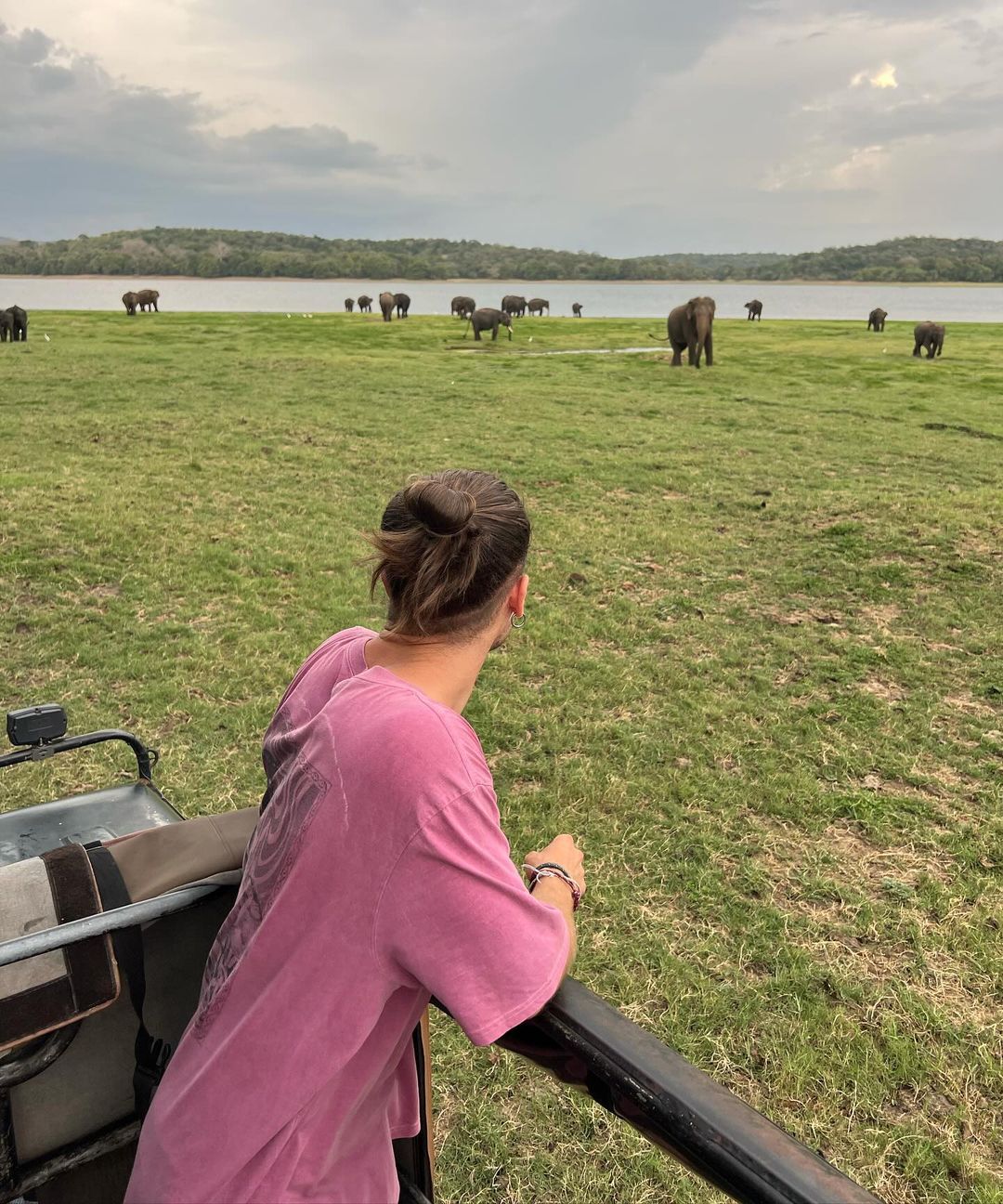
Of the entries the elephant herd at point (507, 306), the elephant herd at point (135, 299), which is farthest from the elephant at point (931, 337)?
the elephant herd at point (135, 299)

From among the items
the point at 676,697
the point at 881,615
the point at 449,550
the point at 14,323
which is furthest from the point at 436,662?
the point at 14,323

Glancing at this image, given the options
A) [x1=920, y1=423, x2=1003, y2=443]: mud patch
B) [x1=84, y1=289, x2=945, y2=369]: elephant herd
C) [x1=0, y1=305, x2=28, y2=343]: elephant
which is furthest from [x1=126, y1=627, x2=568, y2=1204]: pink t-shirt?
[x1=0, y1=305, x2=28, y2=343]: elephant

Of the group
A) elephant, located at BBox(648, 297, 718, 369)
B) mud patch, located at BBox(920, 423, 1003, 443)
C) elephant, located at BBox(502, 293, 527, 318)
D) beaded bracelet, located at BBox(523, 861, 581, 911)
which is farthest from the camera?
elephant, located at BBox(502, 293, 527, 318)

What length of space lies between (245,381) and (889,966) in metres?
16.8

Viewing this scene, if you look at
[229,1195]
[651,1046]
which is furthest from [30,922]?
[651,1046]

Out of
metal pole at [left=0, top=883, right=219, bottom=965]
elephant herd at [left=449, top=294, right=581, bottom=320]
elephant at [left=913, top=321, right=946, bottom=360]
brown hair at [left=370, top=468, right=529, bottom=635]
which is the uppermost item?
elephant herd at [left=449, top=294, right=581, bottom=320]

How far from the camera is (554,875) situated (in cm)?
163

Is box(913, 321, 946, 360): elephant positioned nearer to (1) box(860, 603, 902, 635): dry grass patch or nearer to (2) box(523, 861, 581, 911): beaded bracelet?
(1) box(860, 603, 902, 635): dry grass patch

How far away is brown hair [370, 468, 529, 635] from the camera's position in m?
1.53

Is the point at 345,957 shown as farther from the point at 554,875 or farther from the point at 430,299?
the point at 430,299

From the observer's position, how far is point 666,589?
21.9ft

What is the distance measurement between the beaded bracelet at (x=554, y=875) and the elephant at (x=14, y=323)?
2873cm

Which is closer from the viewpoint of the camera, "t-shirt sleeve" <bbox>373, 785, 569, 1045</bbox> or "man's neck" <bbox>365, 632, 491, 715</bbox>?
"t-shirt sleeve" <bbox>373, 785, 569, 1045</bbox>

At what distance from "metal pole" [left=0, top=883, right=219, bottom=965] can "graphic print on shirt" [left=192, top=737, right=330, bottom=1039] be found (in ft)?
0.32
